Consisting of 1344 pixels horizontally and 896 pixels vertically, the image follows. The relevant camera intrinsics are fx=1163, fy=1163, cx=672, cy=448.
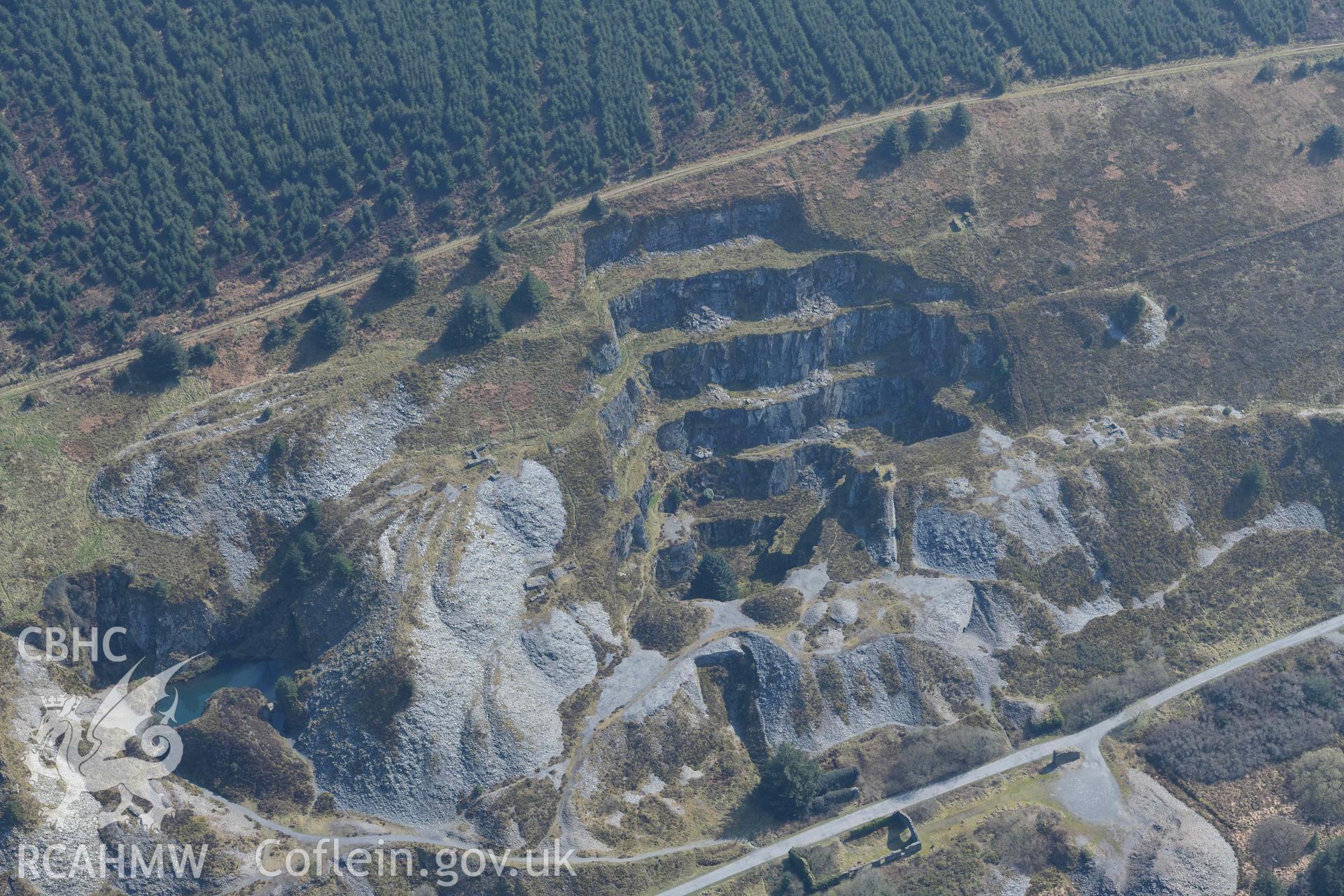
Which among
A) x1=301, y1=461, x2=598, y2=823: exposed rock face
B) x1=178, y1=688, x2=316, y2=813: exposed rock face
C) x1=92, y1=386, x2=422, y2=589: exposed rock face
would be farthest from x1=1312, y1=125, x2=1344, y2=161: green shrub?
x1=178, y1=688, x2=316, y2=813: exposed rock face

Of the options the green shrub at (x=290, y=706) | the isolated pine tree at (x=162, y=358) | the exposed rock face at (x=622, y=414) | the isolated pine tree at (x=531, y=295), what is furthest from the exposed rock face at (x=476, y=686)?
the isolated pine tree at (x=162, y=358)

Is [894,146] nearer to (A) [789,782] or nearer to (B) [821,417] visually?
(B) [821,417]

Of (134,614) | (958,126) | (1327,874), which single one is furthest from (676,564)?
(958,126)

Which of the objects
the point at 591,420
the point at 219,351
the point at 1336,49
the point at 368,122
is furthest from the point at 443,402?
the point at 1336,49

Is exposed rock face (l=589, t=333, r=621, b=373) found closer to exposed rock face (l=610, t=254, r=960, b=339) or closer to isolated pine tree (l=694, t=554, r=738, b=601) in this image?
exposed rock face (l=610, t=254, r=960, b=339)

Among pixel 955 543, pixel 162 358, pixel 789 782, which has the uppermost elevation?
pixel 162 358

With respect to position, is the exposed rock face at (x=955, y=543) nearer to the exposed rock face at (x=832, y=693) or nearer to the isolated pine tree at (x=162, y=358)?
the exposed rock face at (x=832, y=693)
